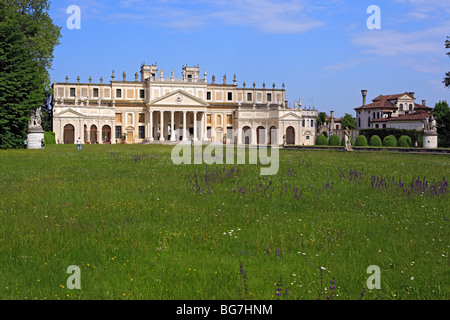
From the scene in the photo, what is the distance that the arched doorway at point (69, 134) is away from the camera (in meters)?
78.6

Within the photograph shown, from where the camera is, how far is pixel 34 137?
42.7 m

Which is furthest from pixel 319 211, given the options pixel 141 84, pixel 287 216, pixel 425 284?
pixel 141 84

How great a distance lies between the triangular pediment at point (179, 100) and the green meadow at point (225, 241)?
73.6m

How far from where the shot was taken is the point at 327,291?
18.6 ft

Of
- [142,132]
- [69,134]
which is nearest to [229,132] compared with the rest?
[142,132]

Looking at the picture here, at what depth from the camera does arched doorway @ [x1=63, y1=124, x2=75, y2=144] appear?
7862 cm

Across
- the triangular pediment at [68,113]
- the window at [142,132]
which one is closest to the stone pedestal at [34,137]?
the triangular pediment at [68,113]

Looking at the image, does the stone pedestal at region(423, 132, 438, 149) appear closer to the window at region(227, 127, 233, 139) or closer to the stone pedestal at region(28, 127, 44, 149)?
the stone pedestal at region(28, 127, 44, 149)

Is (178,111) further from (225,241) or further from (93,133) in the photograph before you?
(225,241)

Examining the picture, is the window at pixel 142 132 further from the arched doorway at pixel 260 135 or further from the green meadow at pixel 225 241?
the green meadow at pixel 225 241

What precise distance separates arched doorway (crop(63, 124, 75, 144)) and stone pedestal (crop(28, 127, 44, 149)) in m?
36.8

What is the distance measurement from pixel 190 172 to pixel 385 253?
12071 mm

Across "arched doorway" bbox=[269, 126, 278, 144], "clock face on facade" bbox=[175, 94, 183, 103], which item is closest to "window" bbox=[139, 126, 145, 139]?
"clock face on facade" bbox=[175, 94, 183, 103]
